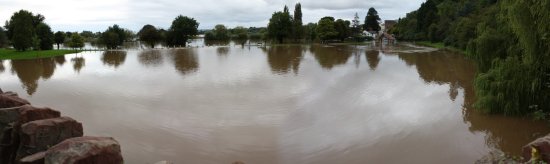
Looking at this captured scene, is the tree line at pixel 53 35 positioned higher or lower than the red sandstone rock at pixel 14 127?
higher

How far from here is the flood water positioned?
13.2 metres

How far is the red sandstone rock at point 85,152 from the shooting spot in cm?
806

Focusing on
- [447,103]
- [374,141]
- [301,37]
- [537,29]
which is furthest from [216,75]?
[301,37]

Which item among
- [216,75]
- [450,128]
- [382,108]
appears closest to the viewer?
[450,128]

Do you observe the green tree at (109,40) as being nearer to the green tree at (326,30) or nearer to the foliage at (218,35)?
the foliage at (218,35)

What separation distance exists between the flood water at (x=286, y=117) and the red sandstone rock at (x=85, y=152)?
3.76 metres

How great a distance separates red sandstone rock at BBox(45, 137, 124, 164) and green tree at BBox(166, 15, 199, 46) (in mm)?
74775

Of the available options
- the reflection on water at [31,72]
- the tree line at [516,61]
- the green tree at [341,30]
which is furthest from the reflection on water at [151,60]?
the green tree at [341,30]

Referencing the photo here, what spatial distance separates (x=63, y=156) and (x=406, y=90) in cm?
1988

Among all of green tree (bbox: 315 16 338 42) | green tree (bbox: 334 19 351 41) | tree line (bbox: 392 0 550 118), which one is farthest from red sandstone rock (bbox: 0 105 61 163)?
green tree (bbox: 334 19 351 41)

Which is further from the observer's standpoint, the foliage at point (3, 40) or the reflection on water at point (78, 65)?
the foliage at point (3, 40)

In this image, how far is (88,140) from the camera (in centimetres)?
857

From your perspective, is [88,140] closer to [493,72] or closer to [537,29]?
[537,29]

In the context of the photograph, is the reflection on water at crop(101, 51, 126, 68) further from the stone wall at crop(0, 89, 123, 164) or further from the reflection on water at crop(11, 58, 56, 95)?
the stone wall at crop(0, 89, 123, 164)
